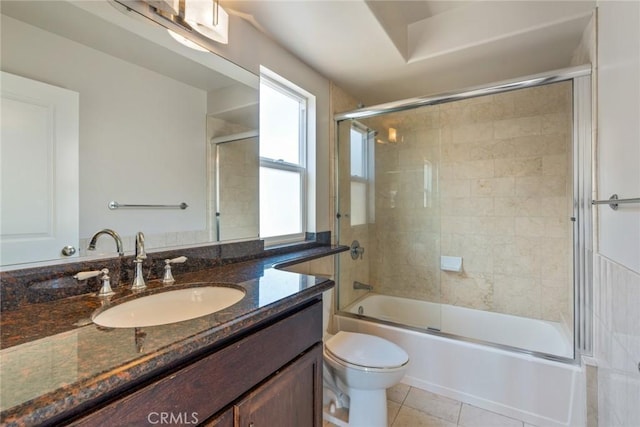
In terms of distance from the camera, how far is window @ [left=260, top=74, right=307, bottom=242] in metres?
1.84

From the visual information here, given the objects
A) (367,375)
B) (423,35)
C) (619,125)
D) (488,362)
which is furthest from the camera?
(423,35)

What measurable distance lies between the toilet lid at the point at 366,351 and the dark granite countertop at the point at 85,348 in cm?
77

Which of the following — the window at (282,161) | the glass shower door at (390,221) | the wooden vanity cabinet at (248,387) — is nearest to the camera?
the wooden vanity cabinet at (248,387)

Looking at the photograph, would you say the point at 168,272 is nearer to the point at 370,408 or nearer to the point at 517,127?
the point at 370,408

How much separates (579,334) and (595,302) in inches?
9.1

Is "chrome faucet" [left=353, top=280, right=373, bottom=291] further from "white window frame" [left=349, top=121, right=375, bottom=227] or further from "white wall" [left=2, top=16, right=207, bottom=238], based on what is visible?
"white wall" [left=2, top=16, right=207, bottom=238]

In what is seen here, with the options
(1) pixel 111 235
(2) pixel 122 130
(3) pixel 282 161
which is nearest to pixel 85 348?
(1) pixel 111 235

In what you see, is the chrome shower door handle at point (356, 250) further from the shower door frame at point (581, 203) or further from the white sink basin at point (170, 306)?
the white sink basin at point (170, 306)

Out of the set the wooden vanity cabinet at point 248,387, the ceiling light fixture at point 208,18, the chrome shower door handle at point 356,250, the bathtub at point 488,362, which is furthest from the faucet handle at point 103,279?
the chrome shower door handle at point 356,250

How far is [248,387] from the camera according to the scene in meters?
0.76

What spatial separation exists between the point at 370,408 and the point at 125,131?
1717mm

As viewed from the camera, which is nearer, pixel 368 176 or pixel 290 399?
pixel 290 399

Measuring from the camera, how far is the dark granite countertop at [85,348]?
0.42m

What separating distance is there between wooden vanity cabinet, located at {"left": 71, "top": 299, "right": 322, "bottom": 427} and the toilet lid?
0.50 m
